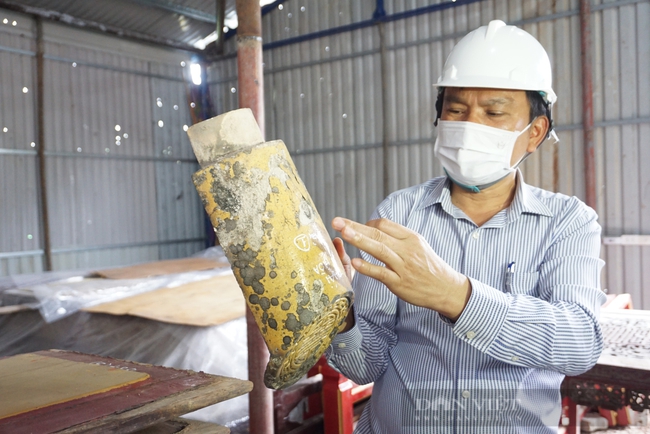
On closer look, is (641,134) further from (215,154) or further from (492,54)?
(215,154)

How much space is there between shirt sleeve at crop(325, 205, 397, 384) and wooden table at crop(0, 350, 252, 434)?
306mm

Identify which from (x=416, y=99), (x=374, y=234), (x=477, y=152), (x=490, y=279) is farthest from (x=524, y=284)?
(x=416, y=99)

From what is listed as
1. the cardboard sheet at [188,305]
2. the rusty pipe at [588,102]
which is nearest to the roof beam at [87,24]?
the cardboard sheet at [188,305]

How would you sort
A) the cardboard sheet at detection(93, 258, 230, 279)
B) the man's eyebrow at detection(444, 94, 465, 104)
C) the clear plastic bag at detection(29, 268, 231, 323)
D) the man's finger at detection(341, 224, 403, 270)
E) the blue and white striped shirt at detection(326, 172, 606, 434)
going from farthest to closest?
1. the cardboard sheet at detection(93, 258, 230, 279)
2. the clear plastic bag at detection(29, 268, 231, 323)
3. the man's eyebrow at detection(444, 94, 465, 104)
4. the blue and white striped shirt at detection(326, 172, 606, 434)
5. the man's finger at detection(341, 224, 403, 270)

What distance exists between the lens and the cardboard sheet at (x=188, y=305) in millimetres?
4016

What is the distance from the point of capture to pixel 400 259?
1.16 meters

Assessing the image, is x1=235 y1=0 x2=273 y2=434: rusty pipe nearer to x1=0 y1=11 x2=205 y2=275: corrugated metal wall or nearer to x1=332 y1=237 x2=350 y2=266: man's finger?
x1=332 y1=237 x2=350 y2=266: man's finger

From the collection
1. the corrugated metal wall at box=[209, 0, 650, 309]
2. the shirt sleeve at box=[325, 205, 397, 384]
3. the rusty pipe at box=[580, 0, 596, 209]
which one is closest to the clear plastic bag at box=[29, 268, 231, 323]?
the shirt sleeve at box=[325, 205, 397, 384]

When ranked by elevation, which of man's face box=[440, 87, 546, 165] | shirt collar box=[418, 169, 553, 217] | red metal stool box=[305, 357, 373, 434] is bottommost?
red metal stool box=[305, 357, 373, 434]

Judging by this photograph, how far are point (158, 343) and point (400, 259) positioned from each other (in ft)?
10.5

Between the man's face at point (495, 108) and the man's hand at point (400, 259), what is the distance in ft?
2.25

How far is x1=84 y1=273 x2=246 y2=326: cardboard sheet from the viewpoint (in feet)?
13.2

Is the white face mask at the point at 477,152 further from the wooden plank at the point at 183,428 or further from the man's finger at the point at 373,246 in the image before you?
the wooden plank at the point at 183,428

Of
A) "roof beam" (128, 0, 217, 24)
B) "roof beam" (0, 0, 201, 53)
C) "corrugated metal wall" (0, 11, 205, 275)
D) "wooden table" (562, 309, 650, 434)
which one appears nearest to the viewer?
"wooden table" (562, 309, 650, 434)
